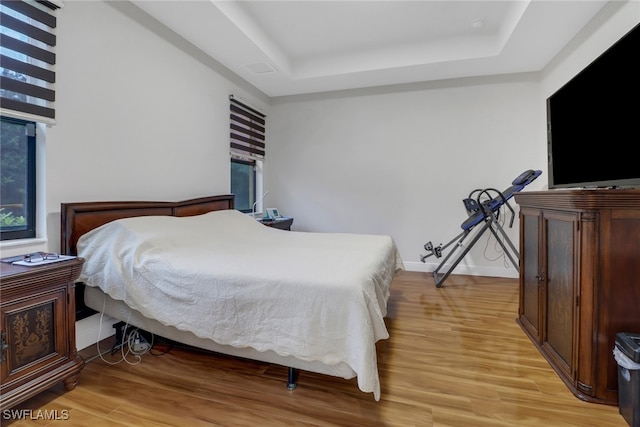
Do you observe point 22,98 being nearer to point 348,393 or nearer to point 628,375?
point 348,393

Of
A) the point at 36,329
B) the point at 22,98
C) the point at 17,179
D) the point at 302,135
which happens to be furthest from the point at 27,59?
the point at 302,135

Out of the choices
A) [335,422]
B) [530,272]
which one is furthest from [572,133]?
[335,422]

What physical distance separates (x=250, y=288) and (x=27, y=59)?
6.11ft

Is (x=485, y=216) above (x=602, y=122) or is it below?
below

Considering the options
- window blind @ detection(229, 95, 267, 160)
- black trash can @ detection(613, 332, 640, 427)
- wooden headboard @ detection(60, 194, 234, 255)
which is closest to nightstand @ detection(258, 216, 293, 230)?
window blind @ detection(229, 95, 267, 160)

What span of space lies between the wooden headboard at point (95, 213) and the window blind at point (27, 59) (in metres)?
0.55

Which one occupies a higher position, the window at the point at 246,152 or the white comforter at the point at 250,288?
the window at the point at 246,152

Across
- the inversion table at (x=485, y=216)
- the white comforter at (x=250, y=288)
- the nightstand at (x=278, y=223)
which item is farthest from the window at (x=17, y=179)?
the inversion table at (x=485, y=216)

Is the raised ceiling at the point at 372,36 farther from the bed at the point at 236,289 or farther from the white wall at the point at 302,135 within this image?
the bed at the point at 236,289

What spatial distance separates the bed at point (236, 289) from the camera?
139 centimetres

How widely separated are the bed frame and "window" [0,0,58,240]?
190mm

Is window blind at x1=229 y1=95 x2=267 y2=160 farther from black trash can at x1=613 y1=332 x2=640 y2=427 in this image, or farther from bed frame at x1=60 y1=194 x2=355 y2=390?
black trash can at x1=613 y1=332 x2=640 y2=427

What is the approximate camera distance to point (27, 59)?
1.75 meters

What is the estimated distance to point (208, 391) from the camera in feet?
5.21
